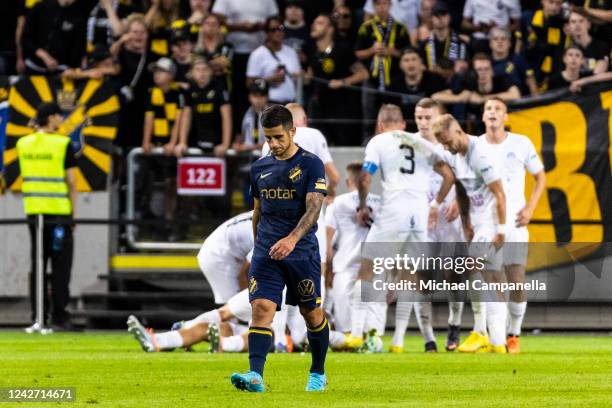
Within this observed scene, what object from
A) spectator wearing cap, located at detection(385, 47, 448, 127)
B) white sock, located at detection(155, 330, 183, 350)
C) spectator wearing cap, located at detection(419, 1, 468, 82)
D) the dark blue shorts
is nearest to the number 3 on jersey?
white sock, located at detection(155, 330, 183, 350)

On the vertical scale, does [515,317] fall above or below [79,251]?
above

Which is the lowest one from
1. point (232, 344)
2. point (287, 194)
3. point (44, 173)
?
point (232, 344)

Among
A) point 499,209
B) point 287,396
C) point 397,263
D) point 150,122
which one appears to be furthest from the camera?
point 150,122

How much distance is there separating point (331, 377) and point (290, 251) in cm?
184

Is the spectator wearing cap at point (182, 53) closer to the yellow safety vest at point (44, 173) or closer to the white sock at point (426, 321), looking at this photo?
the yellow safety vest at point (44, 173)

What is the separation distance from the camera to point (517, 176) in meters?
14.7

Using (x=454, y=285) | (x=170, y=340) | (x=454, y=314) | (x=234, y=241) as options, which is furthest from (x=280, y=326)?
(x=454, y=285)

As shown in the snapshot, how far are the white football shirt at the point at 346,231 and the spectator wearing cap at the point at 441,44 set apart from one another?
4070 mm

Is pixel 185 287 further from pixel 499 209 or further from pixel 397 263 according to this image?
pixel 499 209

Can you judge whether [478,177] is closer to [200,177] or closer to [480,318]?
[480,318]

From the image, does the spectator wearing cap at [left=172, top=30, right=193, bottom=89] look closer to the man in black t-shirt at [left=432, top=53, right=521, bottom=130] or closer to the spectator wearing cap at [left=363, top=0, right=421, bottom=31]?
the spectator wearing cap at [left=363, top=0, right=421, bottom=31]

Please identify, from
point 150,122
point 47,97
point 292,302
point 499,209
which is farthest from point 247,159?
point 292,302

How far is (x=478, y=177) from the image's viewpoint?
14227mm

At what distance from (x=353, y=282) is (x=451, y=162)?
2.02 metres
